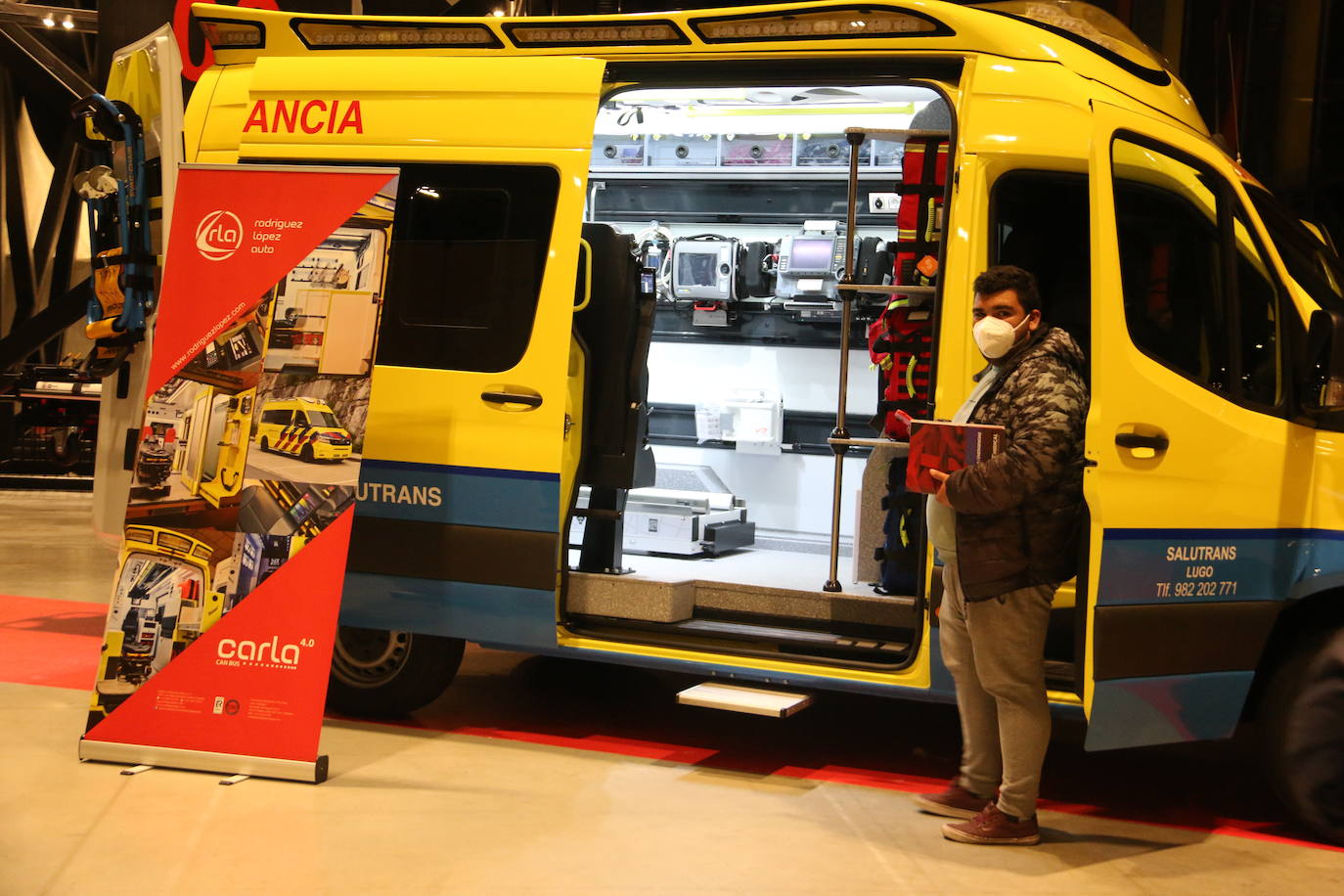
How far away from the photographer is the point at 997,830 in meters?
3.59

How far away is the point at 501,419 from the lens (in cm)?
421

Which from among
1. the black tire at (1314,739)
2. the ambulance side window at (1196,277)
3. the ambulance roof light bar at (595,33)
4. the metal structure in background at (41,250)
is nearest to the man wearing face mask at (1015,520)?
the ambulance side window at (1196,277)

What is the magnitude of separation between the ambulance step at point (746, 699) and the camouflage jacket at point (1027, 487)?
30.5 inches

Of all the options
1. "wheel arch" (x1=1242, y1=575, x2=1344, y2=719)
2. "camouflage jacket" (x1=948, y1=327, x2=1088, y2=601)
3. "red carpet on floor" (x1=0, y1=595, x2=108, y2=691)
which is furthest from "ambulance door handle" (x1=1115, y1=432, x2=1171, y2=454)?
"red carpet on floor" (x1=0, y1=595, x2=108, y2=691)

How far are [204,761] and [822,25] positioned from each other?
3.03m


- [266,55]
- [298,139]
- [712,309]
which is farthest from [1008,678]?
[712,309]

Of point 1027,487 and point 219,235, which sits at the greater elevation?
point 219,235

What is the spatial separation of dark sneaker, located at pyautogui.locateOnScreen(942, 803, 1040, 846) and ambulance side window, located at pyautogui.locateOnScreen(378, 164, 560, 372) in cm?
203

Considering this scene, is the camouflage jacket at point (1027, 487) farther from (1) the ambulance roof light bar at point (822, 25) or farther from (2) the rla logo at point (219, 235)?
(2) the rla logo at point (219, 235)

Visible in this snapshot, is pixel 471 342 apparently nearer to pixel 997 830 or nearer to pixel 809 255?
pixel 997 830

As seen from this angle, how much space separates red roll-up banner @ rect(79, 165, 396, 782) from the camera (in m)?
3.91

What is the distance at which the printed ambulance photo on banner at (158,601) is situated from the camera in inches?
156

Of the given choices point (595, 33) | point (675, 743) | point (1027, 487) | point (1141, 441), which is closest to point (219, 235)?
point (595, 33)

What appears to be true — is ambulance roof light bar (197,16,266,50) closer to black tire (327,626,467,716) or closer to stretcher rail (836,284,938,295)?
black tire (327,626,467,716)
